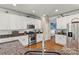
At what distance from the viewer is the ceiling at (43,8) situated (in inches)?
57.0

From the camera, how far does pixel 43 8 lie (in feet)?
4.90

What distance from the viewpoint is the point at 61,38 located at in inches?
63.4

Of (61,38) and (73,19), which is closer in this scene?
(73,19)

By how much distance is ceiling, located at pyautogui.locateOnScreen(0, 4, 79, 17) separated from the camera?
1.45 m

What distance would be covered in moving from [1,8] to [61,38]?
1032mm

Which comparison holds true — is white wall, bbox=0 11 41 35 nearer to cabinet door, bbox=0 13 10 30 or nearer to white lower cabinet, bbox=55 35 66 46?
cabinet door, bbox=0 13 10 30

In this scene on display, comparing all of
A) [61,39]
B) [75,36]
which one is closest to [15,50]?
[61,39]

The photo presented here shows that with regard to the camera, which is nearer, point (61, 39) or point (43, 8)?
point (43, 8)

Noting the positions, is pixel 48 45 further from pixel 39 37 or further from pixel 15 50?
pixel 15 50

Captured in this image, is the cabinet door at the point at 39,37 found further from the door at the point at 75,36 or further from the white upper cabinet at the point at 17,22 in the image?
the door at the point at 75,36

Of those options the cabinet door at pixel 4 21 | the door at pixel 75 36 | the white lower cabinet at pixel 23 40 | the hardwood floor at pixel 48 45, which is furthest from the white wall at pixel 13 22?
the door at pixel 75 36

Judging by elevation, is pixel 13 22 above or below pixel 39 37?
above
